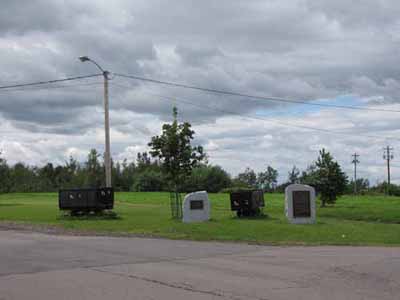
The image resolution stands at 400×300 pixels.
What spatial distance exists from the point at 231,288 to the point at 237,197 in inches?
837

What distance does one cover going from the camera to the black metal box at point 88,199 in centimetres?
3244

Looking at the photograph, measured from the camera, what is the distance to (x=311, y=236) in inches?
892

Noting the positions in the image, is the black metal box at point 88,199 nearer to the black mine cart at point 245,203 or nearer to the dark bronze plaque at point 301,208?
the black mine cart at point 245,203

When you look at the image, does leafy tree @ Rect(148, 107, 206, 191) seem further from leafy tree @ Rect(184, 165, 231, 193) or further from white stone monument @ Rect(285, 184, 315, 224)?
leafy tree @ Rect(184, 165, 231, 193)

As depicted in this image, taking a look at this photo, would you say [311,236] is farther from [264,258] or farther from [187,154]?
[187,154]

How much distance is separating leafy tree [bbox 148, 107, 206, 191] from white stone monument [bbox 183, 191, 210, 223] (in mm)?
2485

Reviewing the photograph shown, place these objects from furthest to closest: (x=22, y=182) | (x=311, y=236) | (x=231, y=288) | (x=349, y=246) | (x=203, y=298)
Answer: (x=22, y=182) < (x=311, y=236) < (x=349, y=246) < (x=231, y=288) < (x=203, y=298)

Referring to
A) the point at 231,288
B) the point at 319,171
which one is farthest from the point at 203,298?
the point at 319,171

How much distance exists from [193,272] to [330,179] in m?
34.0

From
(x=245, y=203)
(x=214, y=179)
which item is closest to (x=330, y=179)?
(x=245, y=203)

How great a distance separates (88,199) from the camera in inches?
1283

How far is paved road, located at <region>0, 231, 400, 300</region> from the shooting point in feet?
33.5

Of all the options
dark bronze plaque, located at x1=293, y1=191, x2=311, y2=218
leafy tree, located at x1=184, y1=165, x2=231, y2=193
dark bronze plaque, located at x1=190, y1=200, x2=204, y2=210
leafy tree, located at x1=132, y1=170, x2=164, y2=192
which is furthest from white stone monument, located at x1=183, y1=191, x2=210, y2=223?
leafy tree, located at x1=132, y1=170, x2=164, y2=192

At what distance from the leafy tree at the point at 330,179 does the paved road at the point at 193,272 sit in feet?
87.2
